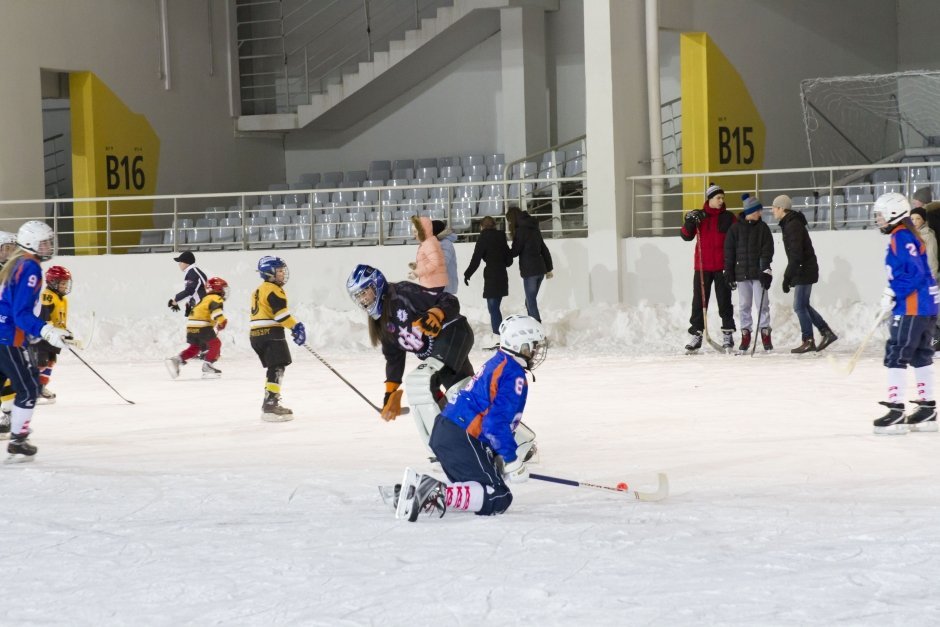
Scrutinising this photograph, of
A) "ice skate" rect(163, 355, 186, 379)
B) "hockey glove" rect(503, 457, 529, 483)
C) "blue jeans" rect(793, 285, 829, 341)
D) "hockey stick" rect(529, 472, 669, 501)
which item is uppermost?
"blue jeans" rect(793, 285, 829, 341)

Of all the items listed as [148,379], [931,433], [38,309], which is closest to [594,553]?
[931,433]

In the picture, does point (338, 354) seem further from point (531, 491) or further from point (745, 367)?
point (531, 491)

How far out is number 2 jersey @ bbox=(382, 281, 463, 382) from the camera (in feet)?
21.9

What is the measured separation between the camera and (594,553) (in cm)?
523

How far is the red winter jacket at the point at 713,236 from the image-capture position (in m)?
13.5

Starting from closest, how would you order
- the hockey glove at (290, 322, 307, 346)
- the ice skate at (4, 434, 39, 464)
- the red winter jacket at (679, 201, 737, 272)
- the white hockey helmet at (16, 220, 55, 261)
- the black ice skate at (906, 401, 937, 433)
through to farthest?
the white hockey helmet at (16, 220, 55, 261)
the ice skate at (4, 434, 39, 464)
the black ice skate at (906, 401, 937, 433)
the hockey glove at (290, 322, 307, 346)
the red winter jacket at (679, 201, 737, 272)

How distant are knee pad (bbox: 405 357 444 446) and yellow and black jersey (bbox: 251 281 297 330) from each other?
311 cm

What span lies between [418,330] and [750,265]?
7.00 meters

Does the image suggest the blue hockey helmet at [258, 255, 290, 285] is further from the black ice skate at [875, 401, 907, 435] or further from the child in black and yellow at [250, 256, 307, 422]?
the black ice skate at [875, 401, 907, 435]

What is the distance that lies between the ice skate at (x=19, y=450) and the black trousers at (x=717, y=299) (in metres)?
7.32

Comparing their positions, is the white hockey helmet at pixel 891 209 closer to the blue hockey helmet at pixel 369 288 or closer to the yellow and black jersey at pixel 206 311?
the blue hockey helmet at pixel 369 288

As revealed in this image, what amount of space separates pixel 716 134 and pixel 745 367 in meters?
6.27

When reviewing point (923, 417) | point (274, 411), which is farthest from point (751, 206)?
point (274, 411)

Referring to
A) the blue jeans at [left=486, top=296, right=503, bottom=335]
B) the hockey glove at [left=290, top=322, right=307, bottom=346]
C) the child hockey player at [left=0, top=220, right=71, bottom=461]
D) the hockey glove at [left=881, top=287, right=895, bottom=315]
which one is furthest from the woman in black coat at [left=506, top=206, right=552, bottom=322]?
the child hockey player at [left=0, top=220, right=71, bottom=461]
